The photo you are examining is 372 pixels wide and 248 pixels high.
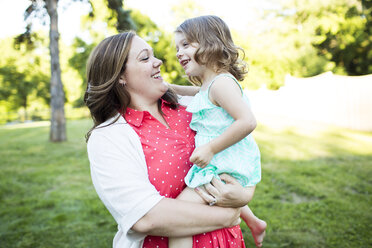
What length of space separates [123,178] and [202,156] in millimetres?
415

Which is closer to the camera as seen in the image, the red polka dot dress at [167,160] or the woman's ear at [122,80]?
the red polka dot dress at [167,160]

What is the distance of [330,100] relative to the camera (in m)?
11.6

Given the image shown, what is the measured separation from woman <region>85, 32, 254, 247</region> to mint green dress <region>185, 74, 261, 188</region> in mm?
60

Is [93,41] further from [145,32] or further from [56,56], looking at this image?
[56,56]

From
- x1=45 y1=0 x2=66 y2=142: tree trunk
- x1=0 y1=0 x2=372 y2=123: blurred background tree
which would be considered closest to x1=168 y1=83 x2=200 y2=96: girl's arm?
x1=45 y1=0 x2=66 y2=142: tree trunk

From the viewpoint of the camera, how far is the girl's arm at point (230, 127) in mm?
1461

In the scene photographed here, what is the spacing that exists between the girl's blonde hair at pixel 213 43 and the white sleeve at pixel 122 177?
2.31 ft

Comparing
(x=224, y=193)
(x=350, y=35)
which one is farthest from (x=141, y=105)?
(x=350, y=35)

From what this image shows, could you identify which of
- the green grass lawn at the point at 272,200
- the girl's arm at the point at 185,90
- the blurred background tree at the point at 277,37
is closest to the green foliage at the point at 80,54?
the blurred background tree at the point at 277,37

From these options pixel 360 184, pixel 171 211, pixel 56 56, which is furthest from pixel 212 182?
pixel 56 56

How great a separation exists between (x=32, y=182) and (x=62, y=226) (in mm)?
2438

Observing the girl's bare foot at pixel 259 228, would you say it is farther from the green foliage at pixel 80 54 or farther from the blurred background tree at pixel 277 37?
the green foliage at pixel 80 54

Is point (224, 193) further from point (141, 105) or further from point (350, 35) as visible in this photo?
point (350, 35)

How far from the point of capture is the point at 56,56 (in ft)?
32.7
